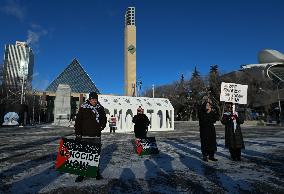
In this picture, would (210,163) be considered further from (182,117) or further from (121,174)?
(182,117)

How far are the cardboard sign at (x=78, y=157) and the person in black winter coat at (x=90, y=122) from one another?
0.17m

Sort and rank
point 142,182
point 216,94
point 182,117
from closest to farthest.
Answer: point 142,182 → point 216,94 → point 182,117

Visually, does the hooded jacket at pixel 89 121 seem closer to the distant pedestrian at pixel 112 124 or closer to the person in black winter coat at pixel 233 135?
Answer: the person in black winter coat at pixel 233 135

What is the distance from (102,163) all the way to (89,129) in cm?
229

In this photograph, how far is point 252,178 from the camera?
6.41 metres

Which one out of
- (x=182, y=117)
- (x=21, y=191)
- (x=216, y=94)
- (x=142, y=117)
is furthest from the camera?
(x=182, y=117)

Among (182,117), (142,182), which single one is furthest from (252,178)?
(182,117)

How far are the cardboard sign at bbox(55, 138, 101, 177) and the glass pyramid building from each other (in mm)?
131043

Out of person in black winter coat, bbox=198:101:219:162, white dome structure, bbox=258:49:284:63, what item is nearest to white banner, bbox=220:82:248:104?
person in black winter coat, bbox=198:101:219:162

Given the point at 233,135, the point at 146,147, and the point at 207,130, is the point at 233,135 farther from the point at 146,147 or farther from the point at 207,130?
the point at 146,147

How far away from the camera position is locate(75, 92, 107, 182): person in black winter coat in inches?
262

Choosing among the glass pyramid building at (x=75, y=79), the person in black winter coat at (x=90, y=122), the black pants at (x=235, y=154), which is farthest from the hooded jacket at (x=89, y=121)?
the glass pyramid building at (x=75, y=79)

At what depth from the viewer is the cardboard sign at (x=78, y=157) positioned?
A: 6414 mm

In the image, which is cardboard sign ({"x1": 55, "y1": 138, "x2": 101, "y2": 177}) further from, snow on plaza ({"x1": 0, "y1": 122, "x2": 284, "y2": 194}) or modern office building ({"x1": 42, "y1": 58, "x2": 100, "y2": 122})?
modern office building ({"x1": 42, "y1": 58, "x2": 100, "y2": 122})
